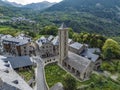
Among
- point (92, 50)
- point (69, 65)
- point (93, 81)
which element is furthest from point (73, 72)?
point (92, 50)

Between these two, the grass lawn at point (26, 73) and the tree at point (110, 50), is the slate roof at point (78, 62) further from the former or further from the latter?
the tree at point (110, 50)

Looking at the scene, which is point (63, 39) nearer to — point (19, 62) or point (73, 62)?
point (73, 62)

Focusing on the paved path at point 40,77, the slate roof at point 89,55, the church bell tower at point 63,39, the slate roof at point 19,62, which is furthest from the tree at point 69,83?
the slate roof at point 89,55

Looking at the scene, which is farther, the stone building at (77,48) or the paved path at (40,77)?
the stone building at (77,48)

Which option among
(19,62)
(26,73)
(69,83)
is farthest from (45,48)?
(69,83)

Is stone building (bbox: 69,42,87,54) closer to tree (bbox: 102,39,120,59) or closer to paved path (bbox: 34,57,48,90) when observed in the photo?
tree (bbox: 102,39,120,59)

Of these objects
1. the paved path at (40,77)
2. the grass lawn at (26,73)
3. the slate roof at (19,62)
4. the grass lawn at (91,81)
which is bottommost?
the grass lawn at (91,81)
